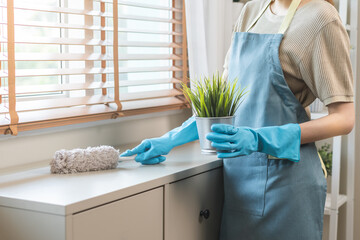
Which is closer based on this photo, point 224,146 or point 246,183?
point 224,146

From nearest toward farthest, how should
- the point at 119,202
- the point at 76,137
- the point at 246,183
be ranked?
the point at 119,202, the point at 246,183, the point at 76,137

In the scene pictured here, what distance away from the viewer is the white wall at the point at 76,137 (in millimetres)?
1683

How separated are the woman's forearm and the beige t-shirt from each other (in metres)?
0.03

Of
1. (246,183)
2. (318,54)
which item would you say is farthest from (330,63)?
(246,183)

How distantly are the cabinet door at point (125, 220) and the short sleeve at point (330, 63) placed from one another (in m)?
0.54

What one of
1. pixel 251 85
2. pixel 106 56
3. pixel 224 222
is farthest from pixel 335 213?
pixel 106 56

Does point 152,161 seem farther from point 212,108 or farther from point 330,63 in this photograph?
point 330,63

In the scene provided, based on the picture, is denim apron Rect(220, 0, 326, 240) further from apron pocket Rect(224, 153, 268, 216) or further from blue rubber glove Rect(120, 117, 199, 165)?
blue rubber glove Rect(120, 117, 199, 165)

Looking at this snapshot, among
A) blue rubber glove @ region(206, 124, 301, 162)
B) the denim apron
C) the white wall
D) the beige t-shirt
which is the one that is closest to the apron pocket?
the denim apron

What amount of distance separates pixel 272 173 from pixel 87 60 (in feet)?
2.51

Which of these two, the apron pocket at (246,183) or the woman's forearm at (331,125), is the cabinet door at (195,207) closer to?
the apron pocket at (246,183)

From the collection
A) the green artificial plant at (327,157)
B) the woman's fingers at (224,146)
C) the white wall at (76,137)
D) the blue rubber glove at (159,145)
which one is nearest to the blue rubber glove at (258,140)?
the woman's fingers at (224,146)

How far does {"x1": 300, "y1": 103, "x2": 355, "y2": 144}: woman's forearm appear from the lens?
1544 millimetres

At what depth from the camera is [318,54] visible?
1.55 meters
